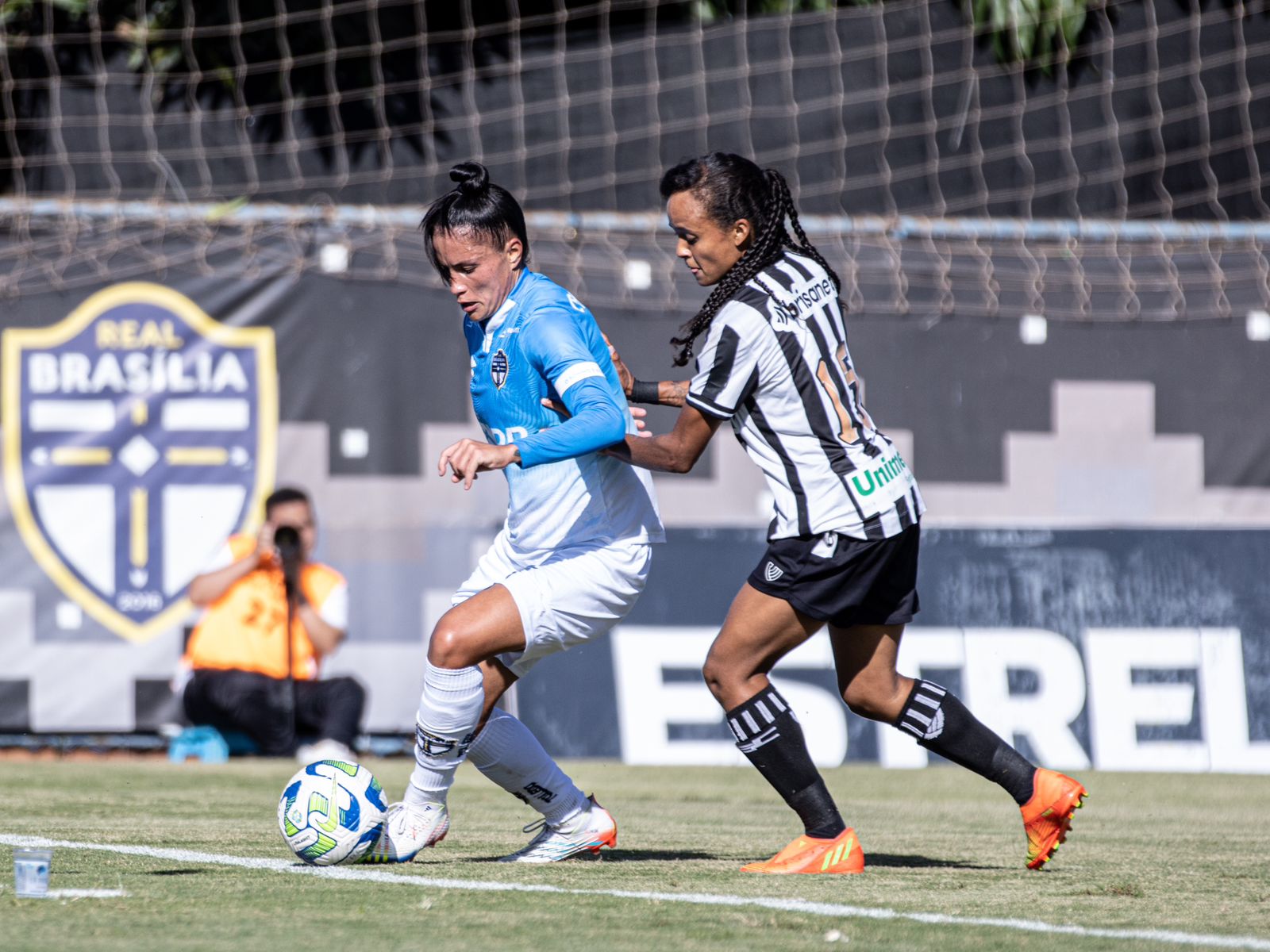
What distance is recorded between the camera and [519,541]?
16.5 feet

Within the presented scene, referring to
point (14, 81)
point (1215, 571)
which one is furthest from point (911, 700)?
point (14, 81)

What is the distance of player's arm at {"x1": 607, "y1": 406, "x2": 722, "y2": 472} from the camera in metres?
4.86

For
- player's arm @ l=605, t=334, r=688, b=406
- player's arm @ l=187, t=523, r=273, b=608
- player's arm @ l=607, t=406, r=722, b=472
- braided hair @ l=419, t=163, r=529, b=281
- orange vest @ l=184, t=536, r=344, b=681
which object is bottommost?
orange vest @ l=184, t=536, r=344, b=681

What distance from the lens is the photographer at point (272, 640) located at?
9719mm

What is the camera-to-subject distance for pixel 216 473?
10.2 meters

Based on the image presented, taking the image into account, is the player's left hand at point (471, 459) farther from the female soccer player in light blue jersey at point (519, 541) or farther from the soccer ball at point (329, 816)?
the soccer ball at point (329, 816)

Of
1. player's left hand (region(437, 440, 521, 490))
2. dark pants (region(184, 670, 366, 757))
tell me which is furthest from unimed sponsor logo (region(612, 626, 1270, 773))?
player's left hand (region(437, 440, 521, 490))

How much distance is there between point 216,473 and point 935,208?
5009 mm

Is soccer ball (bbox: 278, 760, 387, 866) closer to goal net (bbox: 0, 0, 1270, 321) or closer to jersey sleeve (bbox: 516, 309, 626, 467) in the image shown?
jersey sleeve (bbox: 516, 309, 626, 467)

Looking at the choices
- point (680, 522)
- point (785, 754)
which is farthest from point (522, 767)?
point (680, 522)

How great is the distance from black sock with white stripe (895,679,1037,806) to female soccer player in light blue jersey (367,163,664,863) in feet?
2.72

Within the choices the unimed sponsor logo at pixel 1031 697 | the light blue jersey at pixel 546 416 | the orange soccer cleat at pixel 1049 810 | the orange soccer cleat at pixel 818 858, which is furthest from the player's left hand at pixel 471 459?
the unimed sponsor logo at pixel 1031 697

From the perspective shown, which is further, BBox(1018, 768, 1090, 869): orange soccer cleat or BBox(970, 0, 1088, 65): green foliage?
BBox(970, 0, 1088, 65): green foliage

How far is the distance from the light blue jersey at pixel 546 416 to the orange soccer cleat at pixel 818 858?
93 cm
